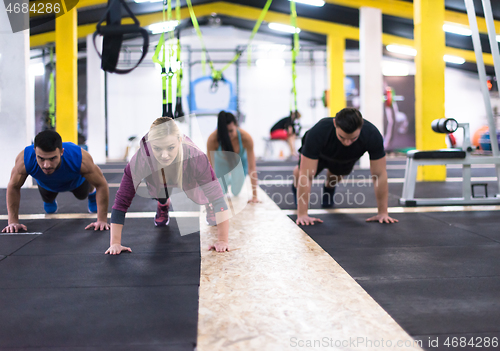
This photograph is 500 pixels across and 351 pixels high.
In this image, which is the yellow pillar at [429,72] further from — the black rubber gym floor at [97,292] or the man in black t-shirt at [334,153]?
the black rubber gym floor at [97,292]

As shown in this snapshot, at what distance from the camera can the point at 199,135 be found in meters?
14.2

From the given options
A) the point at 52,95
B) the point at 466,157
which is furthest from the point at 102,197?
the point at 52,95

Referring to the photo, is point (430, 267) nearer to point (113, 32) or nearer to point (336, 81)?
point (113, 32)

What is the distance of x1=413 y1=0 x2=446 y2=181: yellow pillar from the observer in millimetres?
6133

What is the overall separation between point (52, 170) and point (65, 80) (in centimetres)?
606

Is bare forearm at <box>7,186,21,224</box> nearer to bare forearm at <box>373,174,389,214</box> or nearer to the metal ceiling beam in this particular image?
bare forearm at <box>373,174,389,214</box>

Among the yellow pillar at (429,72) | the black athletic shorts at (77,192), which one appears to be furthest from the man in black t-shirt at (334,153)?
the yellow pillar at (429,72)

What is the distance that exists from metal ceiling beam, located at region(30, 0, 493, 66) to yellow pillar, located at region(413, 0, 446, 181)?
185 inches

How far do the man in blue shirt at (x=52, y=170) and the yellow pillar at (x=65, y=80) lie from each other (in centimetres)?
539

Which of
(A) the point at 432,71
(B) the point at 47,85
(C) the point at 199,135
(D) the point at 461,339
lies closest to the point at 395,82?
(C) the point at 199,135

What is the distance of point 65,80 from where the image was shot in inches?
316

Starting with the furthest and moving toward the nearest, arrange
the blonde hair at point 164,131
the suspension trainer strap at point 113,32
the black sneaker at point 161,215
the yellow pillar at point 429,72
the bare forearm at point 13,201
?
the yellow pillar at point 429,72 < the suspension trainer strap at point 113,32 < the black sneaker at point 161,215 < the bare forearm at point 13,201 < the blonde hair at point 164,131

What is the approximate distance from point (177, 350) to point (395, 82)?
569 inches

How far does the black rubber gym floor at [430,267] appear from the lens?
4.53 ft
